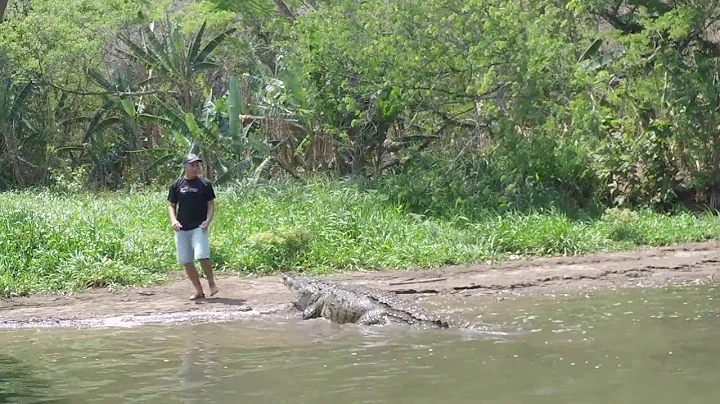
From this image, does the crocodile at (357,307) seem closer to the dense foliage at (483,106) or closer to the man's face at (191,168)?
the man's face at (191,168)

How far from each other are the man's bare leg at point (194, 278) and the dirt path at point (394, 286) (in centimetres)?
12

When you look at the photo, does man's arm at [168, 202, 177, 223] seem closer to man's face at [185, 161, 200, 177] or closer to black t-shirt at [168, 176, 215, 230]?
black t-shirt at [168, 176, 215, 230]

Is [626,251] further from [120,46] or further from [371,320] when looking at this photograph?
[120,46]

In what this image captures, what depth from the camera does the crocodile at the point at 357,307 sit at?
872 cm

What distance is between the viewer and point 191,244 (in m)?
10.3

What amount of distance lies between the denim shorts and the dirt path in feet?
1.72


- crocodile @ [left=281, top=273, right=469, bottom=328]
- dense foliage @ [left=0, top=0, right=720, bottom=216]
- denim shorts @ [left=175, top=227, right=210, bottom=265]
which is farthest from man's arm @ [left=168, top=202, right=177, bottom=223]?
dense foliage @ [left=0, top=0, right=720, bottom=216]

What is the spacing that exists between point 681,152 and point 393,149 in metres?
5.62

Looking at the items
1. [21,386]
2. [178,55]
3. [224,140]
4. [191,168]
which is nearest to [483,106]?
[224,140]

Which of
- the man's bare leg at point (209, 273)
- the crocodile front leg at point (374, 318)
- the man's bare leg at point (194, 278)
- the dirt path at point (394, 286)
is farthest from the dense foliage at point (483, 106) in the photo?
the crocodile front leg at point (374, 318)

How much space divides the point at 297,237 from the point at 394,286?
1.82m

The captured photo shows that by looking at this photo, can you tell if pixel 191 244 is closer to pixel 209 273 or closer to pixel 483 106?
pixel 209 273

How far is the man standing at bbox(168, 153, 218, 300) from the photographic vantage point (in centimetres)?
1015

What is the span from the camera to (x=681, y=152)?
15797 millimetres
